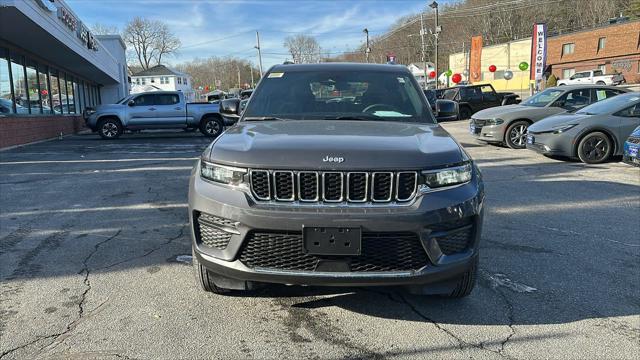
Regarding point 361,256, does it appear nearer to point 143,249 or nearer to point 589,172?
point 143,249

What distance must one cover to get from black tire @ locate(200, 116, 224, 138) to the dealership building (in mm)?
5420

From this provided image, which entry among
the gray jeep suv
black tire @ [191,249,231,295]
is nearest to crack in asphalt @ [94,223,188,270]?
black tire @ [191,249,231,295]

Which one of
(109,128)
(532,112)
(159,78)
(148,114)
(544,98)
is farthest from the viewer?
(159,78)

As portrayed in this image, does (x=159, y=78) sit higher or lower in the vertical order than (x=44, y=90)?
higher

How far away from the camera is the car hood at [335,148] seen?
9.60 ft

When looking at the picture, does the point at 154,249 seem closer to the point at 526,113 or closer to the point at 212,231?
the point at 212,231

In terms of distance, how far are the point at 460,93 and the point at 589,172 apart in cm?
1557

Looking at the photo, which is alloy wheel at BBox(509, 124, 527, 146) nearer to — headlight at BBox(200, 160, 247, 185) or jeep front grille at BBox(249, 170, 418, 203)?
jeep front grille at BBox(249, 170, 418, 203)

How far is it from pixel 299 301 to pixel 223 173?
1.13 m

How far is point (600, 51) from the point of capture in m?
51.2

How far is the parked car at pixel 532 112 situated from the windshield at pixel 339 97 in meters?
8.86

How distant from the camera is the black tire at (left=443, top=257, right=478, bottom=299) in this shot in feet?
10.5

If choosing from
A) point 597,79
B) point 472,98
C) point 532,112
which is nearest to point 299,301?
point 532,112

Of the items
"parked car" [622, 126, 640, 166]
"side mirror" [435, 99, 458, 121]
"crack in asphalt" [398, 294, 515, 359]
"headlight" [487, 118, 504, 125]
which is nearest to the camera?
"crack in asphalt" [398, 294, 515, 359]
